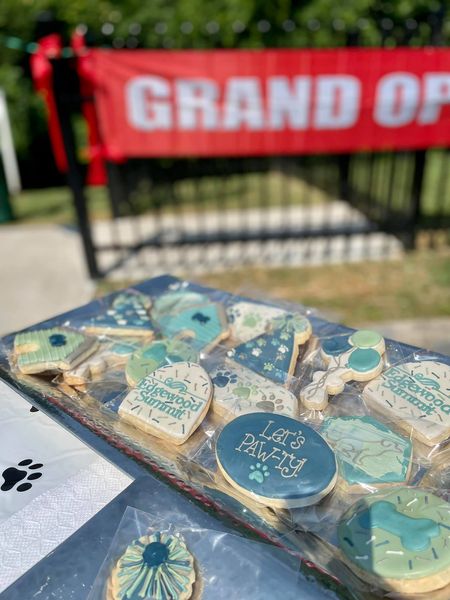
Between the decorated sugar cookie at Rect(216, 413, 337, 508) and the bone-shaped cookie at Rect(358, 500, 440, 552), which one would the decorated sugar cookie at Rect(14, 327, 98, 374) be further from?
the bone-shaped cookie at Rect(358, 500, 440, 552)

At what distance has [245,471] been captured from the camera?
40.8 inches

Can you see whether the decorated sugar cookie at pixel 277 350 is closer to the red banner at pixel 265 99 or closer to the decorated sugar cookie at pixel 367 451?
the decorated sugar cookie at pixel 367 451

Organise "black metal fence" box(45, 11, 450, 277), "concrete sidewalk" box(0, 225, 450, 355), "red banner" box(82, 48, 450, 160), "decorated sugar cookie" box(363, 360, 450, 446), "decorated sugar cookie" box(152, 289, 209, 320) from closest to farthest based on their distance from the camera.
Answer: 1. "decorated sugar cookie" box(363, 360, 450, 446)
2. "decorated sugar cookie" box(152, 289, 209, 320)
3. "concrete sidewalk" box(0, 225, 450, 355)
4. "red banner" box(82, 48, 450, 160)
5. "black metal fence" box(45, 11, 450, 277)

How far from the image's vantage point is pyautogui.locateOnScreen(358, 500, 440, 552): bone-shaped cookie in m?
0.90

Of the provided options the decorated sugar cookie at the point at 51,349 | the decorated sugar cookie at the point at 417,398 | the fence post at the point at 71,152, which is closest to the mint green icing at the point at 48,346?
the decorated sugar cookie at the point at 51,349

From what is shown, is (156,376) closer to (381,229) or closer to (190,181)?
(381,229)

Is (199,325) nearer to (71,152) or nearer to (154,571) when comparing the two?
(154,571)

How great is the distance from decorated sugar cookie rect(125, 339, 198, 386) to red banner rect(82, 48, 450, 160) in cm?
308

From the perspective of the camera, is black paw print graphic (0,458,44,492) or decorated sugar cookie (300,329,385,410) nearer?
black paw print graphic (0,458,44,492)

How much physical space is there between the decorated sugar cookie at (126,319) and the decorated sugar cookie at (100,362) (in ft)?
0.21

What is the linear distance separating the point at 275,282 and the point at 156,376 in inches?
136

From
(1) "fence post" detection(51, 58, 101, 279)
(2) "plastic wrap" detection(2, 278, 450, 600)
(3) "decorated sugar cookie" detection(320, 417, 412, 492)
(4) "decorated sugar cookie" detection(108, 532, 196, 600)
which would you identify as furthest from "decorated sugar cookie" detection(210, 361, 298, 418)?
(1) "fence post" detection(51, 58, 101, 279)

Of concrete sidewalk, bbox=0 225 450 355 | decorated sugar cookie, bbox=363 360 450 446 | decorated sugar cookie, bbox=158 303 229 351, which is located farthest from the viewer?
concrete sidewalk, bbox=0 225 450 355

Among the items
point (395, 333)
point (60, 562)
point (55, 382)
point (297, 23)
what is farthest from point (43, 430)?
point (297, 23)
